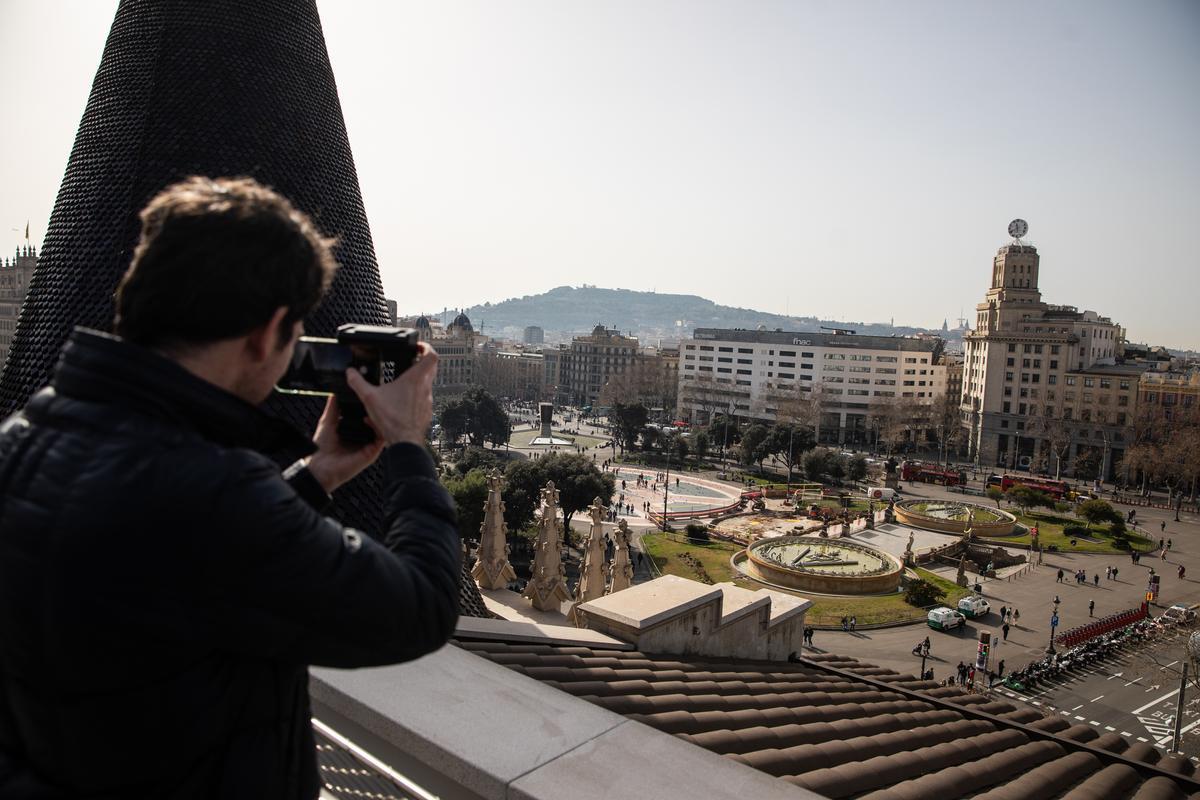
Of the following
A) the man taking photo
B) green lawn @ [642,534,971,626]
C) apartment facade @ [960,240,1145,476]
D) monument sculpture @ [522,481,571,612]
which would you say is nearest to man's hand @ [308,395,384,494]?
the man taking photo

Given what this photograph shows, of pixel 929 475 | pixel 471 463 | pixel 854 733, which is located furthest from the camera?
pixel 929 475

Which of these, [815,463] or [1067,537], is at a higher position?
[815,463]

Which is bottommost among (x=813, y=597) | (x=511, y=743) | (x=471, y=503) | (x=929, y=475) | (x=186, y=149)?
(x=813, y=597)

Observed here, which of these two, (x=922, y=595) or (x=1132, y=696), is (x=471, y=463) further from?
(x=1132, y=696)

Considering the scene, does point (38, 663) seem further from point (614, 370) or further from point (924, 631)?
point (614, 370)

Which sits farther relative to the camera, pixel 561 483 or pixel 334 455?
pixel 561 483

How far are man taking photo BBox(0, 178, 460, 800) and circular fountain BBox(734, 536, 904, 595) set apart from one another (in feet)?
103

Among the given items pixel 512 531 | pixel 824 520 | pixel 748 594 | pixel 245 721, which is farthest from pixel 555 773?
pixel 824 520

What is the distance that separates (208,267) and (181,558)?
594 mm

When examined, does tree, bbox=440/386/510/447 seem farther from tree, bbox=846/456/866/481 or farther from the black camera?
the black camera

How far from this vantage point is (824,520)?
43.2 meters

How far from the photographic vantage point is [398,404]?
2287mm

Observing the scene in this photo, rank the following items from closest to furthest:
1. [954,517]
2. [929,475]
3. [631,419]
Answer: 1. [954,517]
2. [929,475]
3. [631,419]

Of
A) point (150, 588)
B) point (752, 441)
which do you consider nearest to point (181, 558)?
point (150, 588)
